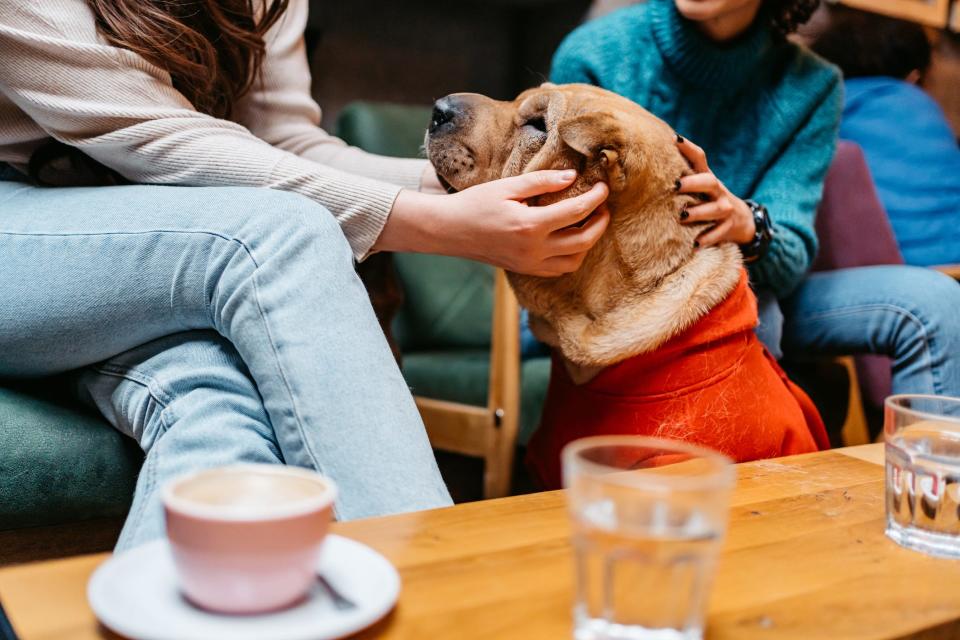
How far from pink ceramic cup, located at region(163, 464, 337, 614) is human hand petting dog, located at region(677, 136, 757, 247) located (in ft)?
2.74

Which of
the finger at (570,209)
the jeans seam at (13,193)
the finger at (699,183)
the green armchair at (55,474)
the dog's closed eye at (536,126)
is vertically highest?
the dog's closed eye at (536,126)

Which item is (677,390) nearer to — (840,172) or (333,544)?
(333,544)

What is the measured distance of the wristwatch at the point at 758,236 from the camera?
1.45 metres

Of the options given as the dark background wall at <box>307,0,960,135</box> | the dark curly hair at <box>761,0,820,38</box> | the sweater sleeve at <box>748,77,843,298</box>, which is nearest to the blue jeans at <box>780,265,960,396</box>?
the sweater sleeve at <box>748,77,843,298</box>

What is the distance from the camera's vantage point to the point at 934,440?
30.8 inches

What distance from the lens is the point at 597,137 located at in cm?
114

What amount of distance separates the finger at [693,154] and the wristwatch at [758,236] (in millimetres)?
214

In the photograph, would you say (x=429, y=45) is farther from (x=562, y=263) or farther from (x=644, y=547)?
(x=644, y=547)

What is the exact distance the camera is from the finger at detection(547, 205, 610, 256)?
1.13 meters

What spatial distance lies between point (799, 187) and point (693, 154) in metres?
0.49

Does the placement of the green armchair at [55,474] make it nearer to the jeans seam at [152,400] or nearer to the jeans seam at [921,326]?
the jeans seam at [152,400]

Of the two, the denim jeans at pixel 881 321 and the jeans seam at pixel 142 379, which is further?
the denim jeans at pixel 881 321

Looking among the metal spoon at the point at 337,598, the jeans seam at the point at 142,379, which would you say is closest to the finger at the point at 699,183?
the jeans seam at the point at 142,379

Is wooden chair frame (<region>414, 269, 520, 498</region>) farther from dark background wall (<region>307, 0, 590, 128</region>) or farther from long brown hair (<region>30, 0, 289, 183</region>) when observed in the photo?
dark background wall (<region>307, 0, 590, 128</region>)
